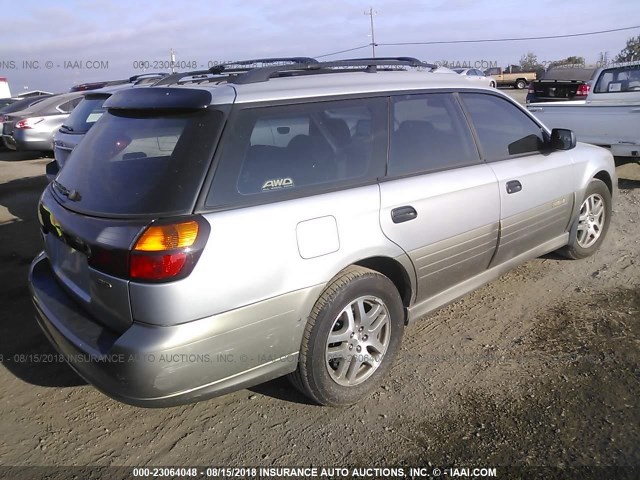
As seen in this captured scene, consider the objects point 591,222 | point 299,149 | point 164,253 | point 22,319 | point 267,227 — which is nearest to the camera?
point 164,253

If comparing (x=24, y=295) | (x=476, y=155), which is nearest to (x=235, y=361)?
(x=476, y=155)

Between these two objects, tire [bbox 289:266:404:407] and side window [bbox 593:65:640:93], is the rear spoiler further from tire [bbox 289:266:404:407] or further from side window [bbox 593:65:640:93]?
side window [bbox 593:65:640:93]

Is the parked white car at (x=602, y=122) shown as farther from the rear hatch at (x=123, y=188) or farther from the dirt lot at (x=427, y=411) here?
the rear hatch at (x=123, y=188)

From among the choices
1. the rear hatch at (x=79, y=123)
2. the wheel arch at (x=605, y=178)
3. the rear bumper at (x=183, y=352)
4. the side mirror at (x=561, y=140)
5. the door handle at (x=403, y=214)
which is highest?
the rear hatch at (x=79, y=123)

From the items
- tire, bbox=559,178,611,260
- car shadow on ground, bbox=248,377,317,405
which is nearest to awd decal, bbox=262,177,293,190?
car shadow on ground, bbox=248,377,317,405

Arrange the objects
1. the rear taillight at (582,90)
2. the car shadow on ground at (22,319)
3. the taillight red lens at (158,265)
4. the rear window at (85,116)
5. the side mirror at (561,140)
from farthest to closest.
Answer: the rear taillight at (582,90)
the rear window at (85,116)
the side mirror at (561,140)
the car shadow on ground at (22,319)
the taillight red lens at (158,265)

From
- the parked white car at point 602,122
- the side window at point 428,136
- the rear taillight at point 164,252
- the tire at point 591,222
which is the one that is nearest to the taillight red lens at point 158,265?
the rear taillight at point 164,252

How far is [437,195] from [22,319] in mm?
3165

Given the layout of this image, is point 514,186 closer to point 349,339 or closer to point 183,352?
point 349,339

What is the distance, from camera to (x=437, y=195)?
3.17 metres

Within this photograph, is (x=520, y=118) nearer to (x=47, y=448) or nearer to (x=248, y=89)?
(x=248, y=89)

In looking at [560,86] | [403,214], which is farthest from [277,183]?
[560,86]

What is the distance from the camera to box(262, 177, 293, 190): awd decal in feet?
8.30

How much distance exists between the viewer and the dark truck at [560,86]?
1580 cm
